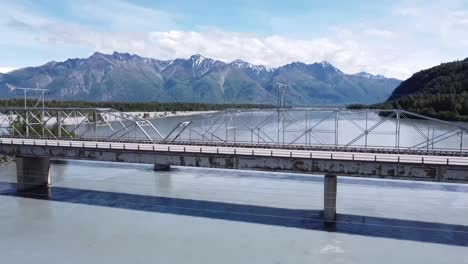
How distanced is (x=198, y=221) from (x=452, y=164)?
58.9 feet

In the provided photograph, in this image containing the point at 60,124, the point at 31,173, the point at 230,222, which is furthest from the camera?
the point at 60,124

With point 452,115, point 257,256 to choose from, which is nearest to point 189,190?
point 257,256

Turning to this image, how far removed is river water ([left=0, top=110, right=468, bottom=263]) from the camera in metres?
25.5

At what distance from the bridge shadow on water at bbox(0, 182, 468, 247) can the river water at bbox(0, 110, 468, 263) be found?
0.08 metres

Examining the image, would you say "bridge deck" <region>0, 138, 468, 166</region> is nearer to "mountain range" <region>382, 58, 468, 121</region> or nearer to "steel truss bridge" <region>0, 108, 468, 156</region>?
"steel truss bridge" <region>0, 108, 468, 156</region>

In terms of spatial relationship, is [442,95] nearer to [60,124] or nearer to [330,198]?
[330,198]

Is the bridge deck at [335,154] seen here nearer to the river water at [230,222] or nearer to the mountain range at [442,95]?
the river water at [230,222]

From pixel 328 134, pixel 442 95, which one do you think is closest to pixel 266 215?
pixel 328 134

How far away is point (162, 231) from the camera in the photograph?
2980cm

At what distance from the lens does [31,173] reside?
42.6 metres

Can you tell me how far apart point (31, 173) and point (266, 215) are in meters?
24.5

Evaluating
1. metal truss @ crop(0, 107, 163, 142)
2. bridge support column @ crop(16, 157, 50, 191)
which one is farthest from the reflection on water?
metal truss @ crop(0, 107, 163, 142)

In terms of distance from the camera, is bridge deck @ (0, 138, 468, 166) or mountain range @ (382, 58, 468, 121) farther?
mountain range @ (382, 58, 468, 121)

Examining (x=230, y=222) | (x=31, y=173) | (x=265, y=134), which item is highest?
(x=265, y=134)
